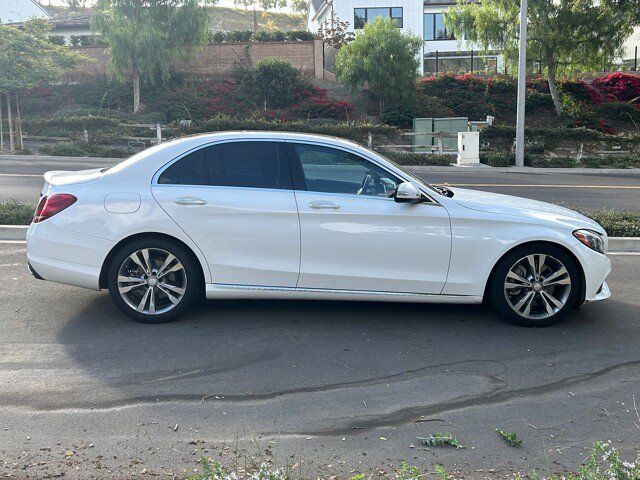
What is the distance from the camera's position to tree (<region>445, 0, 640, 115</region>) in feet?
110

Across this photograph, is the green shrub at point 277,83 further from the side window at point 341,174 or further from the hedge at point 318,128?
the side window at point 341,174

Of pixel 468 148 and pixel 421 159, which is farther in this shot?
pixel 468 148

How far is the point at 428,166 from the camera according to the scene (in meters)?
25.4

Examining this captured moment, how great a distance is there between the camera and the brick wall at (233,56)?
41656 mm

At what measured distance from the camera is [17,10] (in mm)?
58031

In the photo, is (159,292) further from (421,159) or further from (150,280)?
(421,159)

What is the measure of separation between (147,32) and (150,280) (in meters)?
31.6

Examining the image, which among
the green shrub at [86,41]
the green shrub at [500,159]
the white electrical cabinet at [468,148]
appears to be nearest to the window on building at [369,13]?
the green shrub at [86,41]

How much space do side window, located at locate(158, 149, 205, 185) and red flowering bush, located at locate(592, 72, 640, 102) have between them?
37887mm

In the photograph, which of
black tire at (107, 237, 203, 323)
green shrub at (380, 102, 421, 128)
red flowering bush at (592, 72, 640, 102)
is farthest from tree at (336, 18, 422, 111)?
black tire at (107, 237, 203, 323)

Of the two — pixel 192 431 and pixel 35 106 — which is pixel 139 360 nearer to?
pixel 192 431

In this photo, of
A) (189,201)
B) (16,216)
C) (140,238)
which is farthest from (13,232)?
(189,201)

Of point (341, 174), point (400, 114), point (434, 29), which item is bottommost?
point (341, 174)

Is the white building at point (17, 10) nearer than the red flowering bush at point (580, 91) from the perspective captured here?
No
